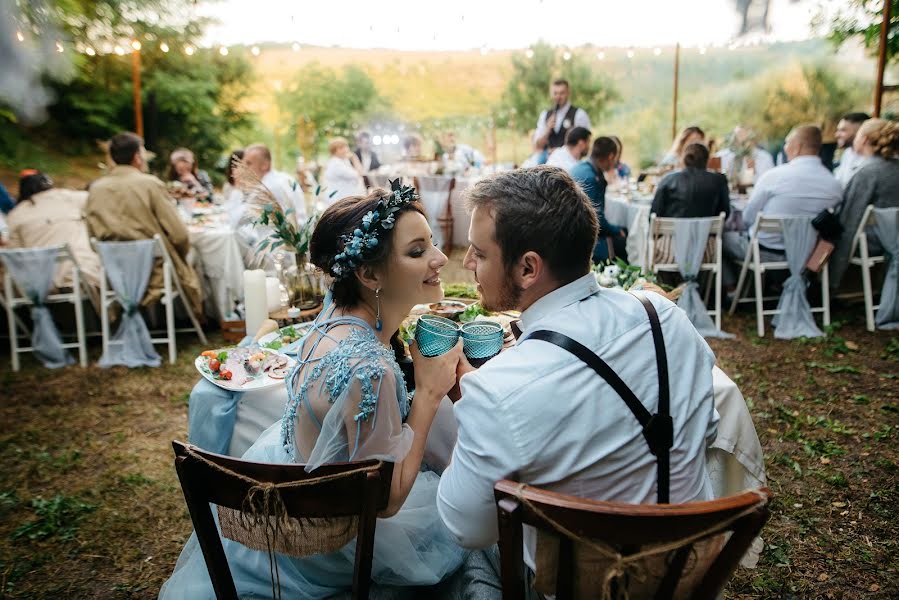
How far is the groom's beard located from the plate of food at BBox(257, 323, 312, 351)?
4.31ft

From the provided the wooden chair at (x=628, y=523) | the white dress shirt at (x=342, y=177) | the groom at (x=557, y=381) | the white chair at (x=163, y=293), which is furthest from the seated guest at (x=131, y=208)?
the wooden chair at (x=628, y=523)

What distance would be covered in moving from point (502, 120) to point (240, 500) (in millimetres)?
12849

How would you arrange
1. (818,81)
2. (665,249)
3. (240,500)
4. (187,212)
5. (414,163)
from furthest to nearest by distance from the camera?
(818,81), (414,163), (187,212), (665,249), (240,500)

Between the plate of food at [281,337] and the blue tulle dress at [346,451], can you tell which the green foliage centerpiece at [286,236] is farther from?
the blue tulle dress at [346,451]

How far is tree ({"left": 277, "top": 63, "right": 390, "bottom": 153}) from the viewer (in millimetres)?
13836

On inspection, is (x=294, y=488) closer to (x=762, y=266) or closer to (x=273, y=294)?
→ (x=273, y=294)

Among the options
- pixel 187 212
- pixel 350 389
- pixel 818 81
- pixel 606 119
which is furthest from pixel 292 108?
pixel 350 389

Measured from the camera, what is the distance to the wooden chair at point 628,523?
1.00 m

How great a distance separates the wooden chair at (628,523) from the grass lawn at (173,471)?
141cm

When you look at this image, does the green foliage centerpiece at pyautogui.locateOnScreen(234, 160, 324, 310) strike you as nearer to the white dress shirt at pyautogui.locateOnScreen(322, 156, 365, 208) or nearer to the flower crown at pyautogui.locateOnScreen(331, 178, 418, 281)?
the flower crown at pyautogui.locateOnScreen(331, 178, 418, 281)

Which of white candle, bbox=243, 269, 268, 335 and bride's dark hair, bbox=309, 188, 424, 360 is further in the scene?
white candle, bbox=243, 269, 268, 335

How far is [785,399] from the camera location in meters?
3.69

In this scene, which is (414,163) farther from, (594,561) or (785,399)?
(594,561)

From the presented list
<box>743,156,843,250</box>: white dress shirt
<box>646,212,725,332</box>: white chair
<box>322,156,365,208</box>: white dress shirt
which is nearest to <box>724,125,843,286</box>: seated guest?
<box>743,156,843,250</box>: white dress shirt
